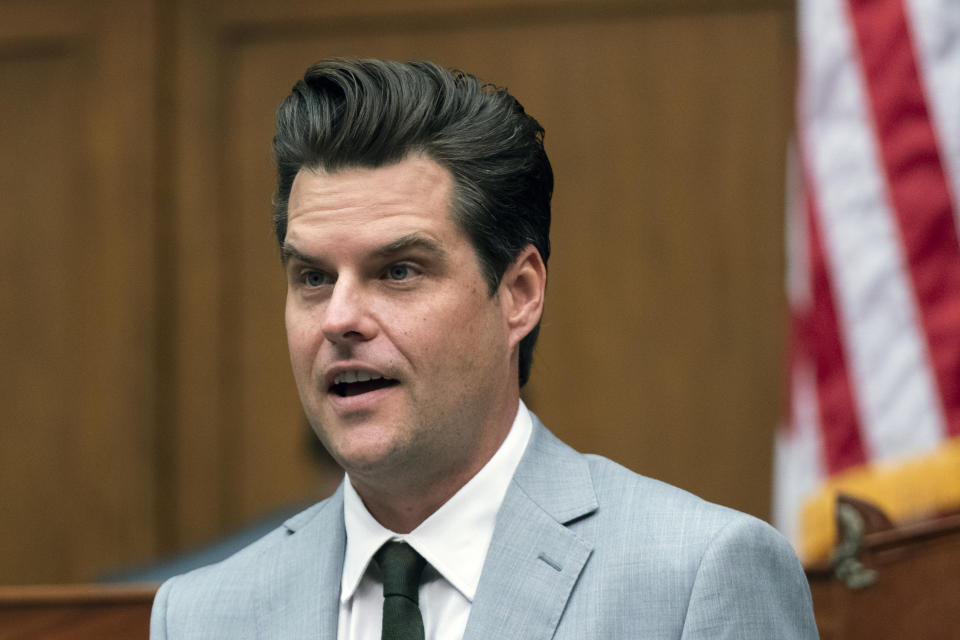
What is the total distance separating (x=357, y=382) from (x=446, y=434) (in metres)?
0.15

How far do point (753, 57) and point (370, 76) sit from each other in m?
2.15

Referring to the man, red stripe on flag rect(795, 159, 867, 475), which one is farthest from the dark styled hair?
red stripe on flag rect(795, 159, 867, 475)

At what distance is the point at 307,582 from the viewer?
6.01ft

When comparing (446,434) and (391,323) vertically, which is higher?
(391,323)

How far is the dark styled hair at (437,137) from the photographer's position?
1.71m

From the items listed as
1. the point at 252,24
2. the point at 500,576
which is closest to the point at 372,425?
the point at 500,576

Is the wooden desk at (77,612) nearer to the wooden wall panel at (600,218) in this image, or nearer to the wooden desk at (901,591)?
the wooden desk at (901,591)

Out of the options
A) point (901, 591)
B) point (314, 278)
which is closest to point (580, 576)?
point (314, 278)

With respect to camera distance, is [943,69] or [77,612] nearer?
[77,612]

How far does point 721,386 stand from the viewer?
369 centimetres

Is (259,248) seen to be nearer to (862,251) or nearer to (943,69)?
(862,251)

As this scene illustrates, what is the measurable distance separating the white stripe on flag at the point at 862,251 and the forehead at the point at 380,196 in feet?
3.92

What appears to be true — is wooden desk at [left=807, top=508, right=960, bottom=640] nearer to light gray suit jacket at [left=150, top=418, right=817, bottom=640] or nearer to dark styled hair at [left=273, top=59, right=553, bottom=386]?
light gray suit jacket at [left=150, top=418, right=817, bottom=640]

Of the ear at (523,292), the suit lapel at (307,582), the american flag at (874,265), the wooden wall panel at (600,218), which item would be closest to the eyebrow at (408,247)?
the ear at (523,292)
